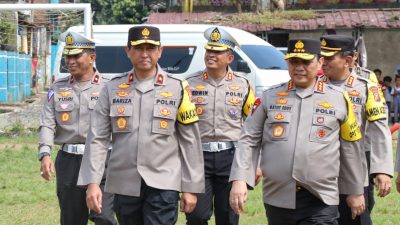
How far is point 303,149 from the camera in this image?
545 cm

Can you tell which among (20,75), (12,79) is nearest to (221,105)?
(12,79)

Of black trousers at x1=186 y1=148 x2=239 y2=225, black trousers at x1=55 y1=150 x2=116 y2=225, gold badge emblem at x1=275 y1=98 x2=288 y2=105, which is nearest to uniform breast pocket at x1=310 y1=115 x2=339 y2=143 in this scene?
gold badge emblem at x1=275 y1=98 x2=288 y2=105

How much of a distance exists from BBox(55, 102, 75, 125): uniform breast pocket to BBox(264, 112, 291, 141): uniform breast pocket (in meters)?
2.23

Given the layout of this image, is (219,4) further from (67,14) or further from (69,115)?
(69,115)

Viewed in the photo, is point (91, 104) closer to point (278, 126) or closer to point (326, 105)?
point (278, 126)

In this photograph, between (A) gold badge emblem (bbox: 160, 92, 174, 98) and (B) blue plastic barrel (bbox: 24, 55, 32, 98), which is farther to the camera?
(B) blue plastic barrel (bbox: 24, 55, 32, 98)

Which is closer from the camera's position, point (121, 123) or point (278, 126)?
point (278, 126)

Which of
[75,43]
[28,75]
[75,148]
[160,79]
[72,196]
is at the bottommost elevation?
[28,75]

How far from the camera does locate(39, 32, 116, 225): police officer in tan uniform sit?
23.1ft

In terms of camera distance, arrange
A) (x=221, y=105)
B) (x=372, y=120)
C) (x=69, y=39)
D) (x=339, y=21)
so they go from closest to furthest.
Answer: (x=372, y=120), (x=69, y=39), (x=221, y=105), (x=339, y=21)

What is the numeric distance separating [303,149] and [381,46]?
74.4 ft

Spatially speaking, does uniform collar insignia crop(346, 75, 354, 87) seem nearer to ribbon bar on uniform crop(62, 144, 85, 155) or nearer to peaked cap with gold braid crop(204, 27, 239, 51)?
peaked cap with gold braid crop(204, 27, 239, 51)

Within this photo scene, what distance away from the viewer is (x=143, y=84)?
5781 mm

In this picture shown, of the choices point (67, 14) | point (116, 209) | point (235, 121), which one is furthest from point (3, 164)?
point (116, 209)
